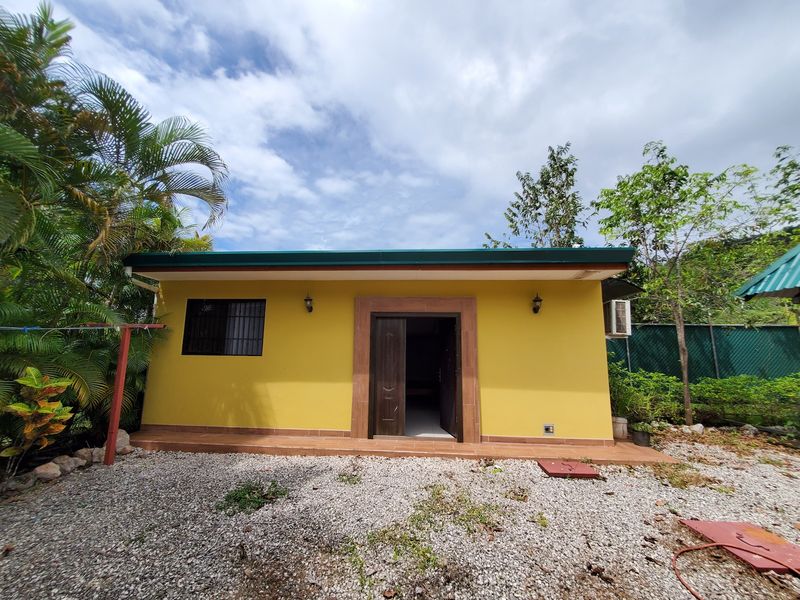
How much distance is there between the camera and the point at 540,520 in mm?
2812

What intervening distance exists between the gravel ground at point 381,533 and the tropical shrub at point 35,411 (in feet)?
1.73

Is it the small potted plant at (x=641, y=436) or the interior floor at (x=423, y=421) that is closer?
the small potted plant at (x=641, y=436)

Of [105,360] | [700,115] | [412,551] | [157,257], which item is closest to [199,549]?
[412,551]

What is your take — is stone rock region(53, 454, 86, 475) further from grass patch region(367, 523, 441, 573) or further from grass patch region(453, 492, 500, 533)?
grass patch region(453, 492, 500, 533)

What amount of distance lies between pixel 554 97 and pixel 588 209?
6.16 m

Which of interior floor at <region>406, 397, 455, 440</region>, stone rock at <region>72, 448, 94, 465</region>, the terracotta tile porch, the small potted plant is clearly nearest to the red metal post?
stone rock at <region>72, 448, 94, 465</region>

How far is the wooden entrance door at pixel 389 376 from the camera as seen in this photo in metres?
5.20

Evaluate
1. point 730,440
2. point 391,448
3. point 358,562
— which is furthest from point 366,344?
point 730,440

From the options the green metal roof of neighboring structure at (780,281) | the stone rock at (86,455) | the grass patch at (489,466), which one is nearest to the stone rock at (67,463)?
the stone rock at (86,455)

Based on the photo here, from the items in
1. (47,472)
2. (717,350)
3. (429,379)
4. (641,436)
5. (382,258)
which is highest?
(382,258)

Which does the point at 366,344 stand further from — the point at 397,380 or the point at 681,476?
the point at 681,476

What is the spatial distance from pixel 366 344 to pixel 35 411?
372cm

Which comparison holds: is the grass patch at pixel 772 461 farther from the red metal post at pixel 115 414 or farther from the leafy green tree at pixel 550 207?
the red metal post at pixel 115 414

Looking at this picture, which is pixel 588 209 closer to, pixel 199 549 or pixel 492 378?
pixel 492 378
